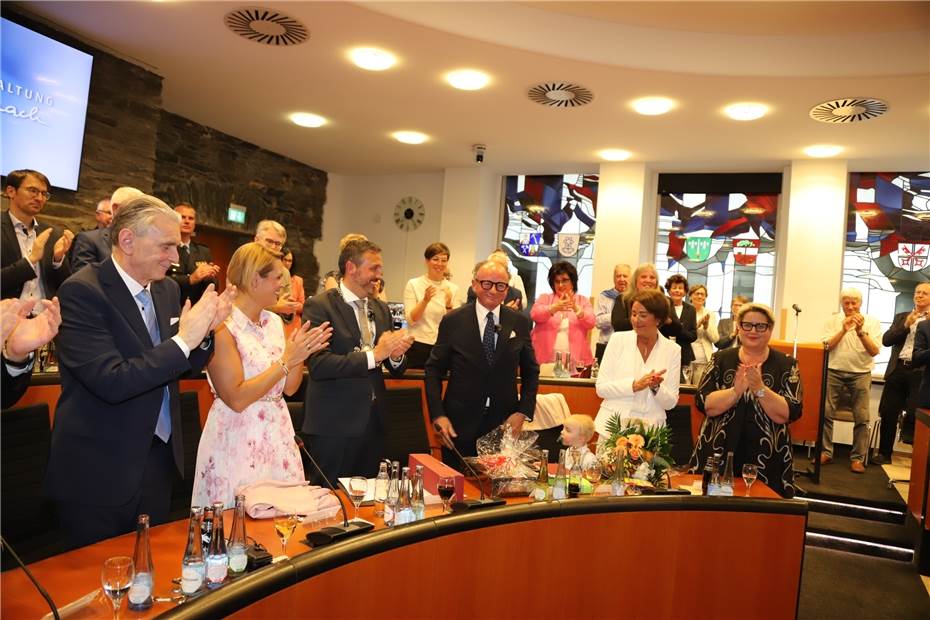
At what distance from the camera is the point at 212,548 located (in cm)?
157

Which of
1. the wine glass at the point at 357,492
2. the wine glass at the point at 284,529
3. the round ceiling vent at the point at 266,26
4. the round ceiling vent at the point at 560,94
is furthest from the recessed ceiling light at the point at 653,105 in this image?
the wine glass at the point at 284,529

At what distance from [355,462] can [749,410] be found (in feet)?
5.66

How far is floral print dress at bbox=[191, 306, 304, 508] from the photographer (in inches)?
89.7

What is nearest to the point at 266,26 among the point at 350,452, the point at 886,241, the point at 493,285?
the point at 493,285

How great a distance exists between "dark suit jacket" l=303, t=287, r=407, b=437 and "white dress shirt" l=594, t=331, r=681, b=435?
1131 mm

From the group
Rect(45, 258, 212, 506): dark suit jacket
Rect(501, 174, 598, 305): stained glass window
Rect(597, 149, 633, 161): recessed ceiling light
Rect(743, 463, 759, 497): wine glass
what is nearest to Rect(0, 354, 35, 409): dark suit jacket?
Rect(45, 258, 212, 506): dark suit jacket

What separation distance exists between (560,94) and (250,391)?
4591 millimetres

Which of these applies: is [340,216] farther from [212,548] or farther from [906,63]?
[212,548]

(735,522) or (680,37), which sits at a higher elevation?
(680,37)

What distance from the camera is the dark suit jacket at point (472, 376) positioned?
3312 mm

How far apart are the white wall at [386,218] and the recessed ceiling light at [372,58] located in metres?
4.29

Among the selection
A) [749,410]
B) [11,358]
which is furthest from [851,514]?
[11,358]

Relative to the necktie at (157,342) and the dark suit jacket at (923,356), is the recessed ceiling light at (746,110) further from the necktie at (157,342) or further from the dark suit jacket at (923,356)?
the necktie at (157,342)

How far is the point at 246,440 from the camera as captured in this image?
90.9 inches
